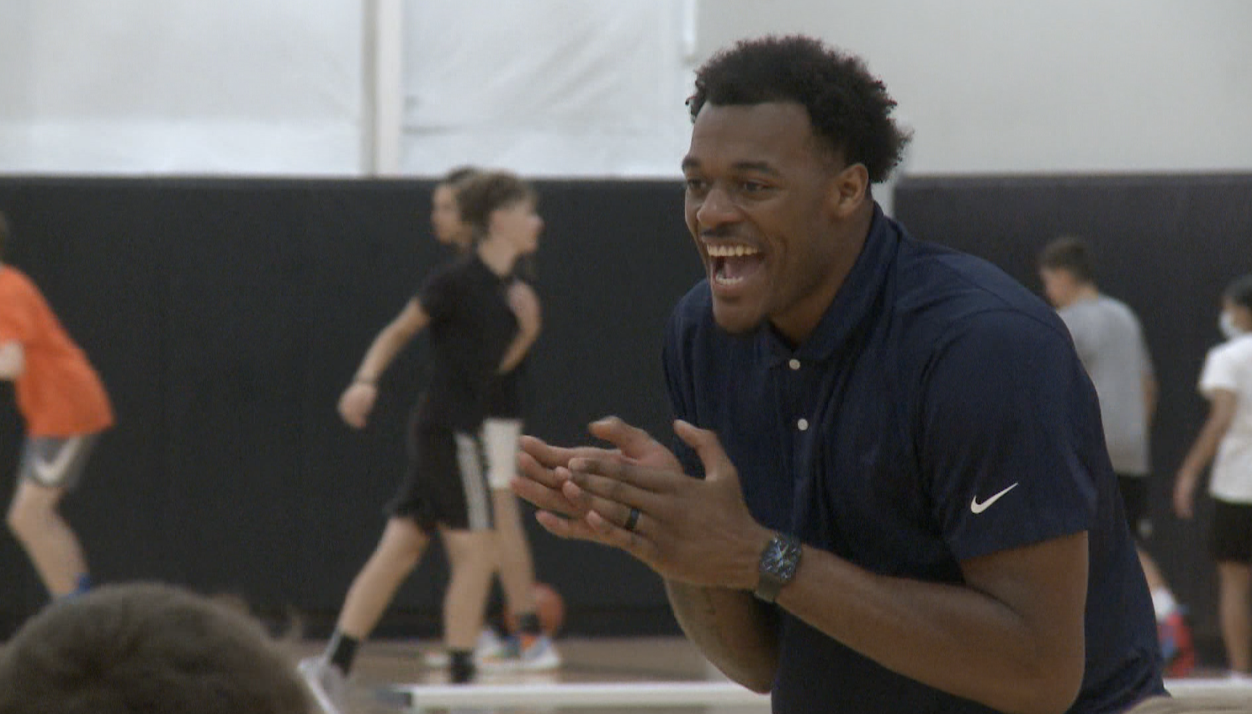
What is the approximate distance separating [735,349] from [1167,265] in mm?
6715

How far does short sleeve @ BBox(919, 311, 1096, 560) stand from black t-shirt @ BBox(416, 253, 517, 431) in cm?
523

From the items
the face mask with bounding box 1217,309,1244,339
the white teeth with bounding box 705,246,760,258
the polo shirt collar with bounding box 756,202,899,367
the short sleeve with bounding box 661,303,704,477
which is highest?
the white teeth with bounding box 705,246,760,258

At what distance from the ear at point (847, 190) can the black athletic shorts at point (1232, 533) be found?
18.6ft

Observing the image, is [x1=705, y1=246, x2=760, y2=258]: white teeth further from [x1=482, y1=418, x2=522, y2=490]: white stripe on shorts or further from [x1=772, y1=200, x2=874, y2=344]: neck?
[x1=482, y1=418, x2=522, y2=490]: white stripe on shorts

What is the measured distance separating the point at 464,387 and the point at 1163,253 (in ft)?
12.1

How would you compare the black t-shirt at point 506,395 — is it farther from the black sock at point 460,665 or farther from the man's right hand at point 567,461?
the man's right hand at point 567,461

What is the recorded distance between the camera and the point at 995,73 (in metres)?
10.1

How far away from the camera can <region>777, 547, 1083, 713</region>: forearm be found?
2225 mm

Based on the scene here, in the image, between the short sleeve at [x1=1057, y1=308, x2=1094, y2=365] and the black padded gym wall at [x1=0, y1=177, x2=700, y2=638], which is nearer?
the short sleeve at [x1=1057, y1=308, x2=1094, y2=365]

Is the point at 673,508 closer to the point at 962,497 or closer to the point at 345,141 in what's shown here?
the point at 962,497

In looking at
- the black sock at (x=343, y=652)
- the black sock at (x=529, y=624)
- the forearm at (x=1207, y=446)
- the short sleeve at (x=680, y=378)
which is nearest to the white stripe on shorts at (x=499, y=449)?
the black sock at (x=529, y=624)

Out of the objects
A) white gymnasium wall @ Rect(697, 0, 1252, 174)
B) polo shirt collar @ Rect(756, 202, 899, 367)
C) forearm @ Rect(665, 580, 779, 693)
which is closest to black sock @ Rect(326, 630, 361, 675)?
white gymnasium wall @ Rect(697, 0, 1252, 174)

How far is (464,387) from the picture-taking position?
749cm

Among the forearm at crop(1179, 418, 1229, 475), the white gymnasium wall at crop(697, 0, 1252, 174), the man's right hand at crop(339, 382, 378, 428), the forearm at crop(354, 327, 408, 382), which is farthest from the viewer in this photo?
the white gymnasium wall at crop(697, 0, 1252, 174)
